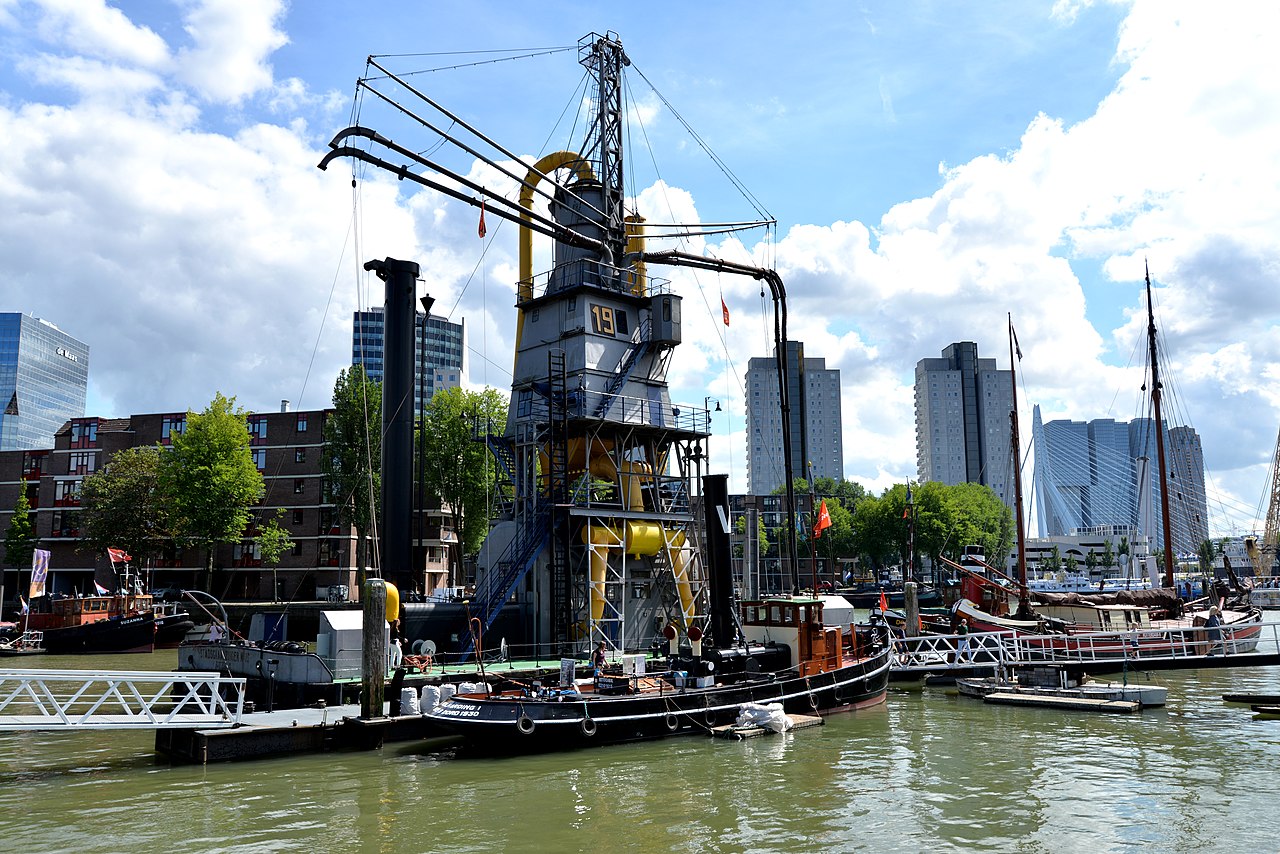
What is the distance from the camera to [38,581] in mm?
51844

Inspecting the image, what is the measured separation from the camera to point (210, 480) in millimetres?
62750

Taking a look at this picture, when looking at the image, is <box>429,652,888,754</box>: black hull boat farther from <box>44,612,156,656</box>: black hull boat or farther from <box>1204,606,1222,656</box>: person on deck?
<box>44,612,156,656</box>: black hull boat

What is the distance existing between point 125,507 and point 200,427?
8951mm

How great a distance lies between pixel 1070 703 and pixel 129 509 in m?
62.7

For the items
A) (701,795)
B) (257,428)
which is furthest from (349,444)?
(701,795)

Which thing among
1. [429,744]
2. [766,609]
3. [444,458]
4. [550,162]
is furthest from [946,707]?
[444,458]

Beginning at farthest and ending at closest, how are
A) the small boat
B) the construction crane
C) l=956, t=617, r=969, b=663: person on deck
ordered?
the construction crane → the small boat → l=956, t=617, r=969, b=663: person on deck

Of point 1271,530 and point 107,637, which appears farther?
point 1271,530

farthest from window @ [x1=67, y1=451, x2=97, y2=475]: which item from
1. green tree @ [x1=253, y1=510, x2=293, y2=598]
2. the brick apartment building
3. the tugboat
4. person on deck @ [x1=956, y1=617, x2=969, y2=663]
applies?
person on deck @ [x1=956, y1=617, x2=969, y2=663]

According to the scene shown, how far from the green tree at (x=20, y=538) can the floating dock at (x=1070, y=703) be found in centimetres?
8000

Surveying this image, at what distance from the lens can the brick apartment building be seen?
77000 mm

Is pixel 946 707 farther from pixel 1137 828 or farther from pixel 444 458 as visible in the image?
pixel 444 458

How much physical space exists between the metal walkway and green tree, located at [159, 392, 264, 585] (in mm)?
46008

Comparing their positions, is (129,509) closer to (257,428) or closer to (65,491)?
(257,428)
